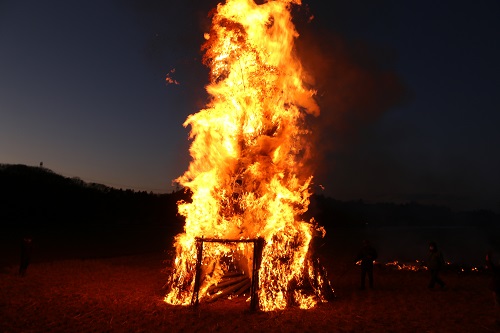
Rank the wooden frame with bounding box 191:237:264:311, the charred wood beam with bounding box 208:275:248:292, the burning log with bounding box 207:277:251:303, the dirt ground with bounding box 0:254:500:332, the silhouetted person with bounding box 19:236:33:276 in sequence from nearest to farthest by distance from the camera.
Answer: the dirt ground with bounding box 0:254:500:332
the wooden frame with bounding box 191:237:264:311
the burning log with bounding box 207:277:251:303
the charred wood beam with bounding box 208:275:248:292
the silhouetted person with bounding box 19:236:33:276

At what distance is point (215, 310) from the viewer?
10906 millimetres

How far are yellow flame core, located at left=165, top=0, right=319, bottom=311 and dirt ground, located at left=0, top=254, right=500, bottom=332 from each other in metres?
1.83

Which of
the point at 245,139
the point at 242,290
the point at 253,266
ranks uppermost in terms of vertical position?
the point at 245,139

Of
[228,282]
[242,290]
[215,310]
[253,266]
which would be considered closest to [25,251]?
[228,282]

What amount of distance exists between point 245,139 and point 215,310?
586cm

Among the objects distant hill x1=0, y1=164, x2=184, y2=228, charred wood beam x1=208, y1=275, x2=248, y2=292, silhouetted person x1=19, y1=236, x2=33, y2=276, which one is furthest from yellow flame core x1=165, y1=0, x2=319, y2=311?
distant hill x1=0, y1=164, x2=184, y2=228

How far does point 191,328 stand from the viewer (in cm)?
926

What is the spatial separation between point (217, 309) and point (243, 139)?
580 centimetres

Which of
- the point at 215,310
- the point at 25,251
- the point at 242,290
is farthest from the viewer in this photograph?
the point at 25,251

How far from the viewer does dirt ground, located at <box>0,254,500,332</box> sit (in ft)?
30.7

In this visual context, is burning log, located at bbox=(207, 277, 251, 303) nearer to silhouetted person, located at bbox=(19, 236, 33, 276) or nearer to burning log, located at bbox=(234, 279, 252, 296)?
burning log, located at bbox=(234, 279, 252, 296)

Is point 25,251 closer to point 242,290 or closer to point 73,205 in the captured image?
point 242,290

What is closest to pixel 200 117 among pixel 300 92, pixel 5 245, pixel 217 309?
pixel 300 92

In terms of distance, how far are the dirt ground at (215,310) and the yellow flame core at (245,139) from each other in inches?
72.1
